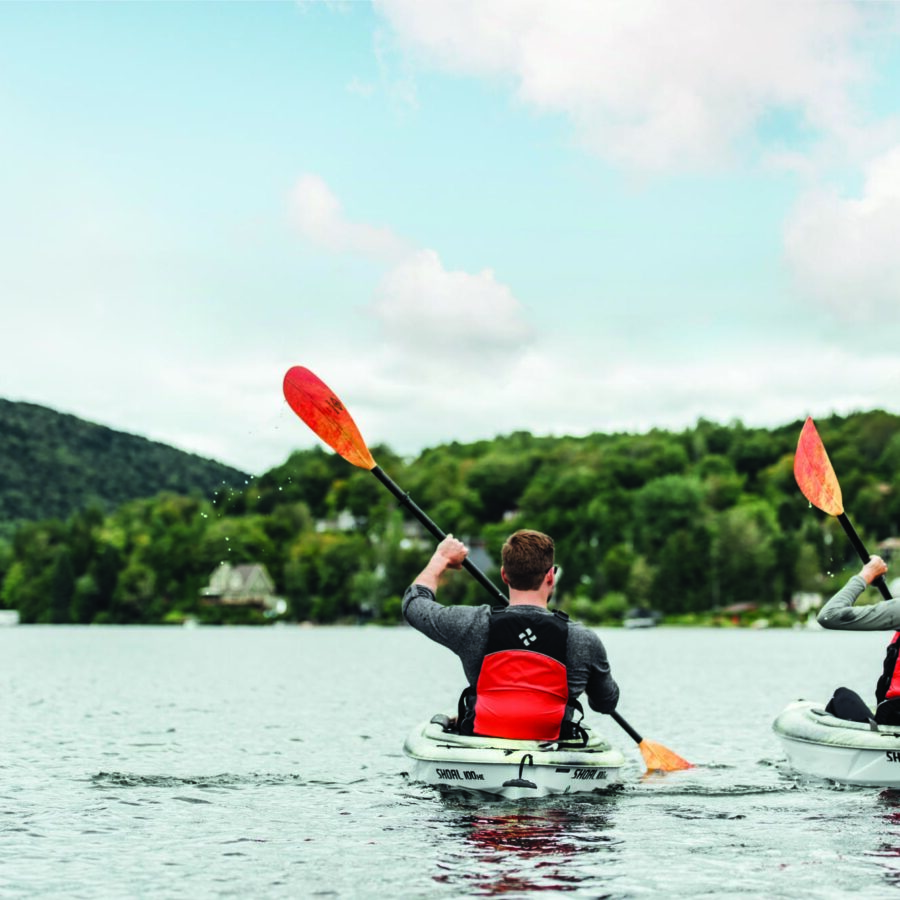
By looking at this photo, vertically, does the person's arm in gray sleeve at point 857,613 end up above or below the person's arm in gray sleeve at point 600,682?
above

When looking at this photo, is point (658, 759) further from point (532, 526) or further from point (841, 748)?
point (532, 526)

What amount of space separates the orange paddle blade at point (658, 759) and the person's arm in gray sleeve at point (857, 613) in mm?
3012

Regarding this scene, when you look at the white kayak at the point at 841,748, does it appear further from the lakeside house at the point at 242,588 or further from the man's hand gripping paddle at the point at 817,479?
the lakeside house at the point at 242,588

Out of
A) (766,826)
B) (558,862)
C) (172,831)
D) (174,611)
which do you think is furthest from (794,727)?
(174,611)

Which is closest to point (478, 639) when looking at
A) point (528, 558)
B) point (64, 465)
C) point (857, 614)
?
point (528, 558)

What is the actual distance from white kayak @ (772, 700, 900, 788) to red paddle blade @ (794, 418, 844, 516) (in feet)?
7.60

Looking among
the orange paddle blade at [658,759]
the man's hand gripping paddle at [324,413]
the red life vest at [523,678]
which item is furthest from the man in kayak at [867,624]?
the red life vest at [523,678]

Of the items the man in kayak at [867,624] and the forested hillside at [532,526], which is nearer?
the man in kayak at [867,624]

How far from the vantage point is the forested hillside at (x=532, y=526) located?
121m

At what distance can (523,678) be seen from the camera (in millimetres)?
10148

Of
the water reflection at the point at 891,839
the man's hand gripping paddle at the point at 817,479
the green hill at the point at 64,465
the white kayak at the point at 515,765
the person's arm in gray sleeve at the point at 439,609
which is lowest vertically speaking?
the water reflection at the point at 891,839

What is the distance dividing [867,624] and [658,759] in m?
3.34

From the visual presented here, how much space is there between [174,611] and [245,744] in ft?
390

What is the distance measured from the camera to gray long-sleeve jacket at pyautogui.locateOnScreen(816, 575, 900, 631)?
11.5m
